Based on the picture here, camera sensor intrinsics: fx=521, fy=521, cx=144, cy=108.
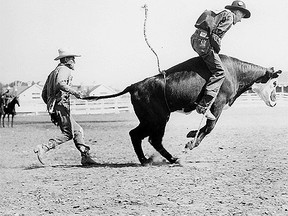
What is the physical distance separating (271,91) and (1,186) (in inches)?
178

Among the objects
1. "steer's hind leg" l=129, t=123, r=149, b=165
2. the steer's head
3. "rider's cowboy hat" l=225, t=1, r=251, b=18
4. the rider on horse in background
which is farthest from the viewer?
the rider on horse in background

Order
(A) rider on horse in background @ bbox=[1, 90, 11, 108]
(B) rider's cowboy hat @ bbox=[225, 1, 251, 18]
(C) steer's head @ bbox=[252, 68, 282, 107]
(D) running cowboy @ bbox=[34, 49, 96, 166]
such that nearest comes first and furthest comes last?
(B) rider's cowboy hat @ bbox=[225, 1, 251, 18] → (D) running cowboy @ bbox=[34, 49, 96, 166] → (C) steer's head @ bbox=[252, 68, 282, 107] → (A) rider on horse in background @ bbox=[1, 90, 11, 108]

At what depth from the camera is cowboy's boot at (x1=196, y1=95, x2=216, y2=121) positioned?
758 centimetres

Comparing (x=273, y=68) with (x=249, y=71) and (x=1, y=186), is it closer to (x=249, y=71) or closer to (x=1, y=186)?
(x=249, y=71)

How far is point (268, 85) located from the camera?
8484 mm

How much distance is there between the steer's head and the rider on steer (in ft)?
3.75

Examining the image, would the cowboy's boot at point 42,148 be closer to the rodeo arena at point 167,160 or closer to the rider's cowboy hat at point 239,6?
the rodeo arena at point 167,160

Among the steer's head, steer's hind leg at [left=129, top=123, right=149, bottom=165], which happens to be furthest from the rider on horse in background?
the steer's head

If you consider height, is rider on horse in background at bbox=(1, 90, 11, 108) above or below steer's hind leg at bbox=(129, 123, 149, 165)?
below

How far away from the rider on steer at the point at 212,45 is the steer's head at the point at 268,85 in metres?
1.14

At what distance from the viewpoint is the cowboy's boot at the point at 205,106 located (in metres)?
7.58

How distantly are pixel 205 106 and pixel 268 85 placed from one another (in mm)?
1455

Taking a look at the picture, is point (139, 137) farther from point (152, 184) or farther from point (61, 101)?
point (152, 184)

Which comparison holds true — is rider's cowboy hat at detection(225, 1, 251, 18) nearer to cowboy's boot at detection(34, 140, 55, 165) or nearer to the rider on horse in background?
cowboy's boot at detection(34, 140, 55, 165)
